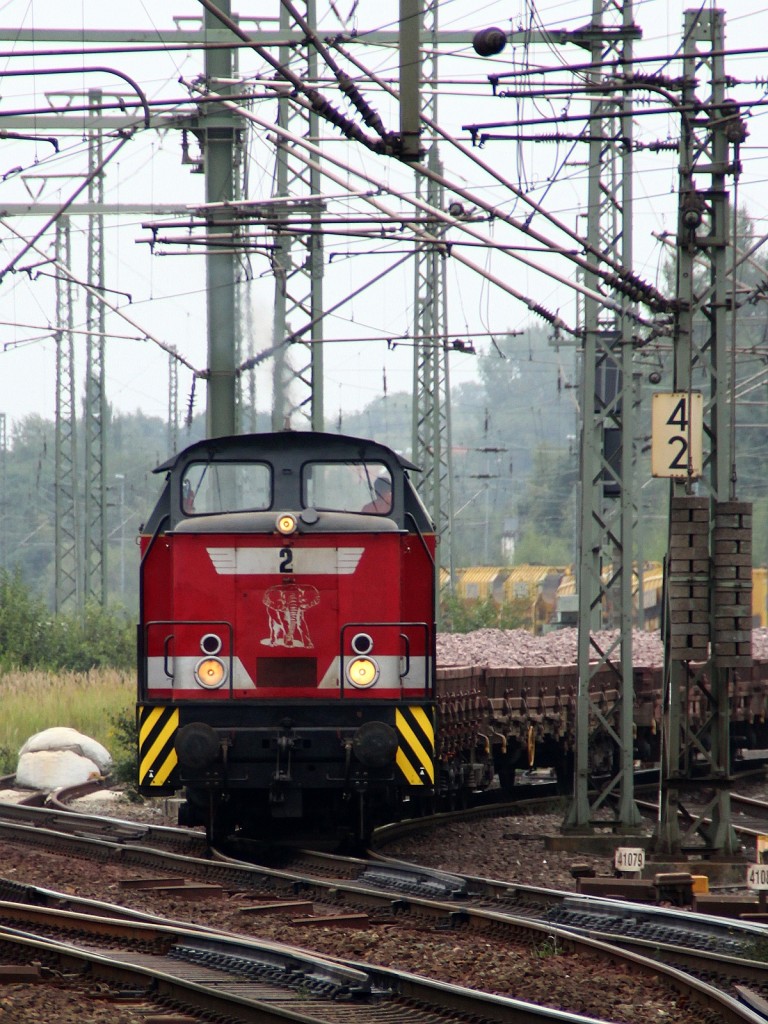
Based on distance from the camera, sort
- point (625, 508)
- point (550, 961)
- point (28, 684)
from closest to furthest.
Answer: point (550, 961) → point (625, 508) → point (28, 684)

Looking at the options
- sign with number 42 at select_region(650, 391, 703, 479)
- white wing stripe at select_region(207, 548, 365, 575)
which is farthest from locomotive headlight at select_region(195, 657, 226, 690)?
sign with number 42 at select_region(650, 391, 703, 479)

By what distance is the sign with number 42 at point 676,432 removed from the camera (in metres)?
12.5

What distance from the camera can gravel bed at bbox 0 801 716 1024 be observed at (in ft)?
23.1

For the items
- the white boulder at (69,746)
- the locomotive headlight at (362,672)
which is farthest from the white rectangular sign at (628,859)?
the white boulder at (69,746)

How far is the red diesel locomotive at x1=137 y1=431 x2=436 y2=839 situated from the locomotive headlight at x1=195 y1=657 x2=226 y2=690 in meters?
0.01

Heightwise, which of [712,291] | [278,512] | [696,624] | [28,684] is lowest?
[28,684]

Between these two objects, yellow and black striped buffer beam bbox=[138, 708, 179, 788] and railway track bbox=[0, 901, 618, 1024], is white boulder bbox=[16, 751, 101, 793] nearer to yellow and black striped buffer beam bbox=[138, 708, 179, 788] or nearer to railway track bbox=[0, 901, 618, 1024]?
yellow and black striped buffer beam bbox=[138, 708, 179, 788]

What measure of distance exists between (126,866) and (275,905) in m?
2.87

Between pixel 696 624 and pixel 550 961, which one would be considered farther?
pixel 696 624

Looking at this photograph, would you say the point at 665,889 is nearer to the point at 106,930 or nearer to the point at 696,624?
the point at 696,624

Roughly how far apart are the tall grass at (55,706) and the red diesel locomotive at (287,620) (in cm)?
1107

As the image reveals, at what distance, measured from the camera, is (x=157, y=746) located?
1173cm

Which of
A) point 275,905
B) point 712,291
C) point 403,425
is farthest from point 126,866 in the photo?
point 403,425

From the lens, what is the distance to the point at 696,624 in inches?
487
